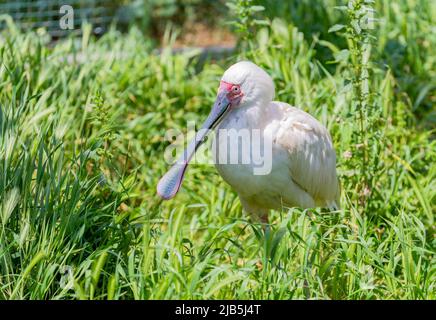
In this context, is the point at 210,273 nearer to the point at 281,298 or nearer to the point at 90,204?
the point at 281,298

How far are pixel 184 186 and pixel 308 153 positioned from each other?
1.42 metres

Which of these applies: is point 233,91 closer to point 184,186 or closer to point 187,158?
point 187,158

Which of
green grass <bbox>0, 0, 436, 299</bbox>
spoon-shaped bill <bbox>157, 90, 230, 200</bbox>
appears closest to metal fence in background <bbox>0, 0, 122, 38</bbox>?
green grass <bbox>0, 0, 436, 299</bbox>

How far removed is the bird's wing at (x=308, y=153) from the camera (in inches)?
185

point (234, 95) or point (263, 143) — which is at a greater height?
point (234, 95)

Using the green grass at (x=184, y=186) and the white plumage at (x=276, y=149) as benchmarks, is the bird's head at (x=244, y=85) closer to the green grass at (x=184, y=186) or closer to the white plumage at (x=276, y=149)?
the white plumage at (x=276, y=149)

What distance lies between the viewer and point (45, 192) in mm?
4289

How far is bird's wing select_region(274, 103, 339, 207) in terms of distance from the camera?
471cm

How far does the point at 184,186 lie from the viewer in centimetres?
605

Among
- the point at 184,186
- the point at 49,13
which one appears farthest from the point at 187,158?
the point at 49,13

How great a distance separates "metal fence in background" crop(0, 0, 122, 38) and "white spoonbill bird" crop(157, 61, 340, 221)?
3.52m

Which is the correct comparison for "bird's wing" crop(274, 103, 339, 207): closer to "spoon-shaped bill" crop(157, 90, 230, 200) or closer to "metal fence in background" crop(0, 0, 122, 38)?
"spoon-shaped bill" crop(157, 90, 230, 200)

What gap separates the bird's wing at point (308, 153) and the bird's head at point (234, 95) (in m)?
0.19

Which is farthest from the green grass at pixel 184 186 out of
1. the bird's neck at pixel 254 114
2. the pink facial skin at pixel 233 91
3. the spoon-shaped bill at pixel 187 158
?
the pink facial skin at pixel 233 91
